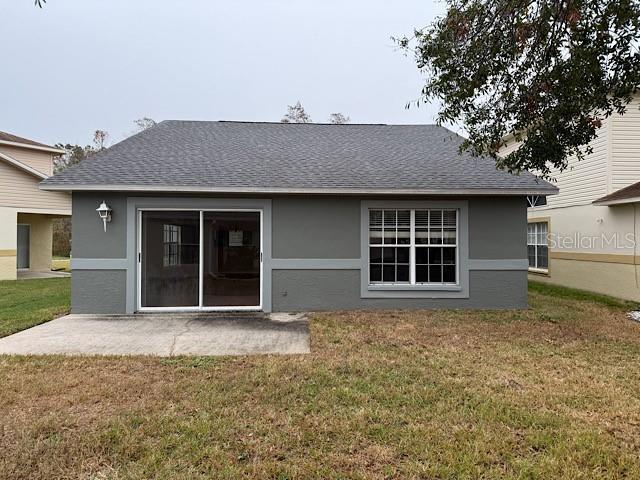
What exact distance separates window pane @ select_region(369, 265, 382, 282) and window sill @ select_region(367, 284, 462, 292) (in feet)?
0.46

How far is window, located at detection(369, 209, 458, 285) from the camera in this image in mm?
8828

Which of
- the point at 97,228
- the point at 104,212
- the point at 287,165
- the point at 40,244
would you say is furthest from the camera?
the point at 40,244

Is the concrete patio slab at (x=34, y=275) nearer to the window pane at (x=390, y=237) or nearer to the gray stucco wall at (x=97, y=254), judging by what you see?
the gray stucco wall at (x=97, y=254)

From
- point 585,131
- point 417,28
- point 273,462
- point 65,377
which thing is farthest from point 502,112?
point 65,377

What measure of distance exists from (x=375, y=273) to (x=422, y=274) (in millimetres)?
1033

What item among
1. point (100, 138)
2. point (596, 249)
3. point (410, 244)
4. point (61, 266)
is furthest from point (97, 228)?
point (100, 138)

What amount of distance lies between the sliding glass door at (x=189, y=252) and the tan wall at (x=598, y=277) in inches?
367

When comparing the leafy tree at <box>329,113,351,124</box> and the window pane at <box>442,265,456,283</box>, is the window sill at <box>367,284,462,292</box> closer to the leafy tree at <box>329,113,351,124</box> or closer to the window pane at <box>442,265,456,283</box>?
the window pane at <box>442,265,456,283</box>

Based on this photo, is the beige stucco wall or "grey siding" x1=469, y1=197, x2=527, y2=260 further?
the beige stucco wall

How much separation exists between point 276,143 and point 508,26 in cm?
638

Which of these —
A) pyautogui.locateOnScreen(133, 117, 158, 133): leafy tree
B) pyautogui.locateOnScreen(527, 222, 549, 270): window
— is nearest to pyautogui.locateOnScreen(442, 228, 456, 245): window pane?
pyautogui.locateOnScreen(527, 222, 549, 270): window

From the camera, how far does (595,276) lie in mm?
11570

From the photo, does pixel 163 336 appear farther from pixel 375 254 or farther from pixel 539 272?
pixel 539 272

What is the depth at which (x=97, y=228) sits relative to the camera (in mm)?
8281
